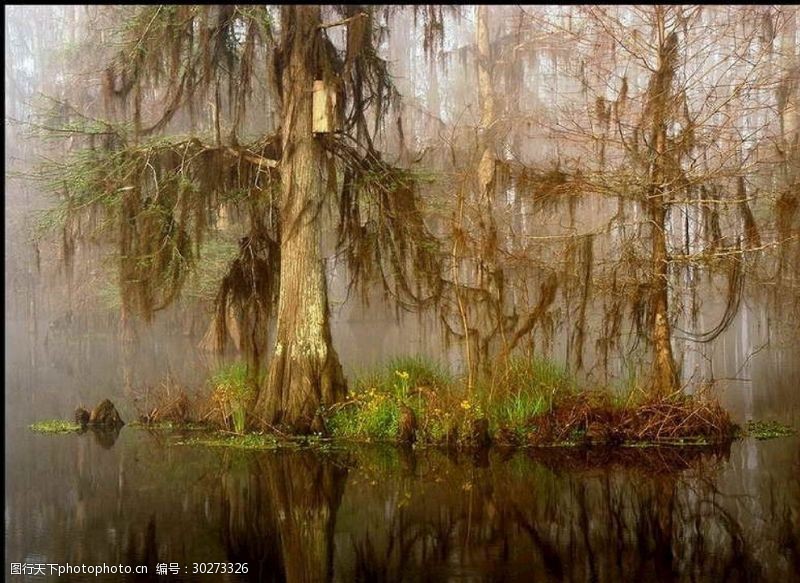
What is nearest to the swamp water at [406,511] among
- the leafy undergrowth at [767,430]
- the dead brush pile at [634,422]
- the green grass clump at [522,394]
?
the leafy undergrowth at [767,430]

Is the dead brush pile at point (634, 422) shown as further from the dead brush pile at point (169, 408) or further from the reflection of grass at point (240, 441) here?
the dead brush pile at point (169, 408)

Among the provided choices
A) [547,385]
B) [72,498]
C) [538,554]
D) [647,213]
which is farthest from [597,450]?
[72,498]

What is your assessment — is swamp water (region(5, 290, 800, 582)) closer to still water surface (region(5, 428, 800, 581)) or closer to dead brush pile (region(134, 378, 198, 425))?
still water surface (region(5, 428, 800, 581))

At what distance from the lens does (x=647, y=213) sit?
36.9 feet

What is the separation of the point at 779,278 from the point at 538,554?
660 centimetres

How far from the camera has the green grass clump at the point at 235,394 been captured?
37.0ft

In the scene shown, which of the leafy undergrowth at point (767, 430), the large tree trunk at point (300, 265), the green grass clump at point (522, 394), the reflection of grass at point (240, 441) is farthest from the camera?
the large tree trunk at point (300, 265)

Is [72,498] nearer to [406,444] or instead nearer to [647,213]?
[406,444]

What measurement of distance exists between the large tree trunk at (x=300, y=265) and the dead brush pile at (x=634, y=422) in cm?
269

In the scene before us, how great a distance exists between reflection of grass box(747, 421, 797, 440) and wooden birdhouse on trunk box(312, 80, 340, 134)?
6.52 metres

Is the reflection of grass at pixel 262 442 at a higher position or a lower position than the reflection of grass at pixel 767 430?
higher

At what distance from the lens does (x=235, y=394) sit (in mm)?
11688

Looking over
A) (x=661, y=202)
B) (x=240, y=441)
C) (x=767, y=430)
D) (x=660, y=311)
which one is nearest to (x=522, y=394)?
(x=660, y=311)

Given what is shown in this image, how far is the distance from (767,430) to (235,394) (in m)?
6.79
